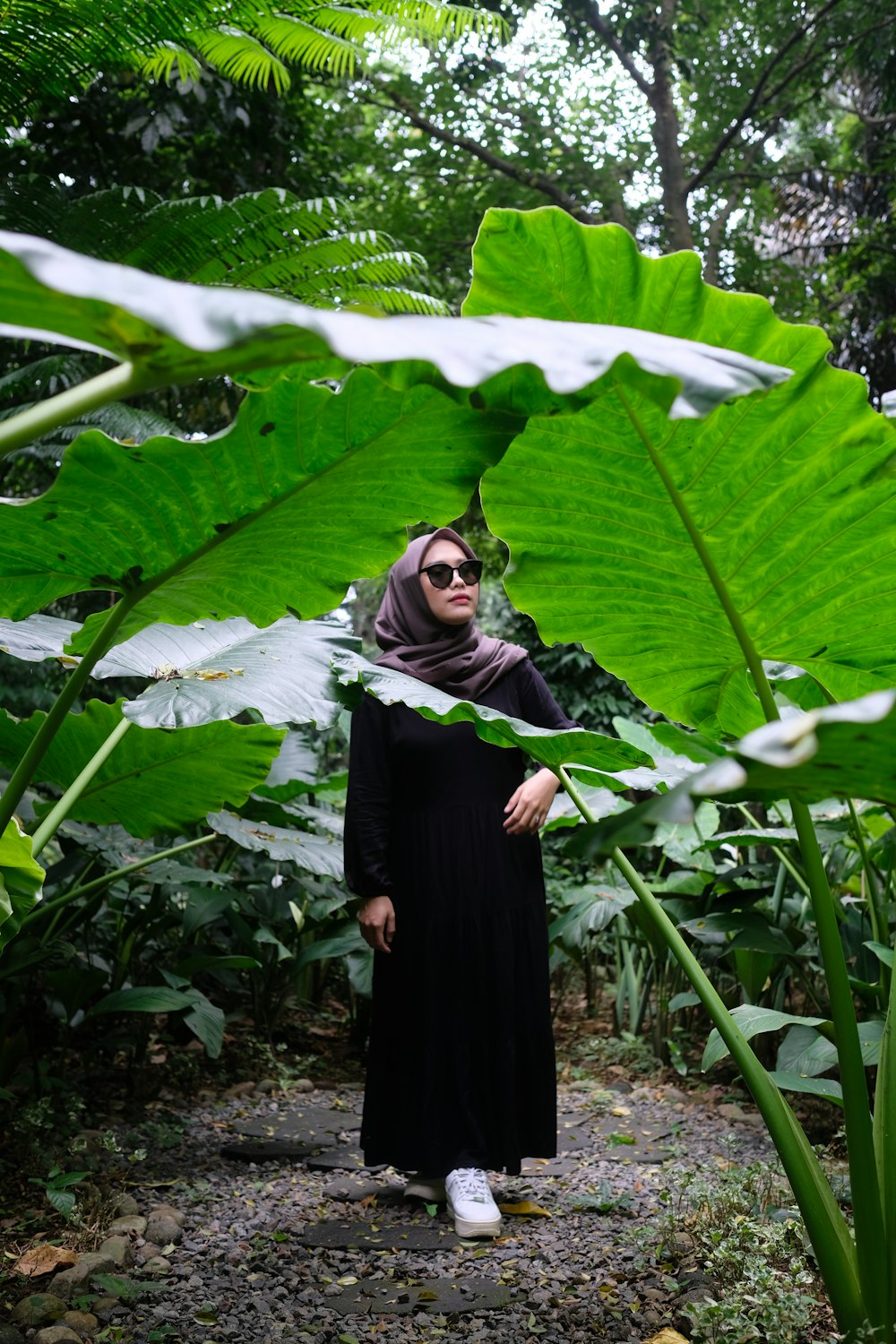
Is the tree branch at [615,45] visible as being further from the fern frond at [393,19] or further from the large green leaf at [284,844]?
the large green leaf at [284,844]

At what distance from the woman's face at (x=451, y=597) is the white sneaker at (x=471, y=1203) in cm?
113

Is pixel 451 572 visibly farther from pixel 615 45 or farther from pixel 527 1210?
pixel 615 45

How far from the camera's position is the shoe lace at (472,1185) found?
6.60ft

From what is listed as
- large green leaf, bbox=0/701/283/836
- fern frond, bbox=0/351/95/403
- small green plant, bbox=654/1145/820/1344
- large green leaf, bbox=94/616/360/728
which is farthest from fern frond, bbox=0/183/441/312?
small green plant, bbox=654/1145/820/1344

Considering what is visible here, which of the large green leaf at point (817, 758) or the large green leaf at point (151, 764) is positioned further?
the large green leaf at point (151, 764)

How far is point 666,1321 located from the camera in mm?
1436

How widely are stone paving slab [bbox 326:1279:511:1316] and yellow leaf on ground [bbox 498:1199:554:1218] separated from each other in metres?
0.42

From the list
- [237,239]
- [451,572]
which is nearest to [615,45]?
[237,239]

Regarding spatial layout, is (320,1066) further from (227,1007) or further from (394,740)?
(394,740)

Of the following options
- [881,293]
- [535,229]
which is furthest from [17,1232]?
[881,293]

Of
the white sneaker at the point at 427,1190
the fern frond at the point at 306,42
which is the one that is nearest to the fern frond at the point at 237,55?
the fern frond at the point at 306,42

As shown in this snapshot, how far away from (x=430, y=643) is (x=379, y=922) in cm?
61

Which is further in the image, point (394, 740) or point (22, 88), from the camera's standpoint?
point (22, 88)

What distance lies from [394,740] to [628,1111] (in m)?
1.47
